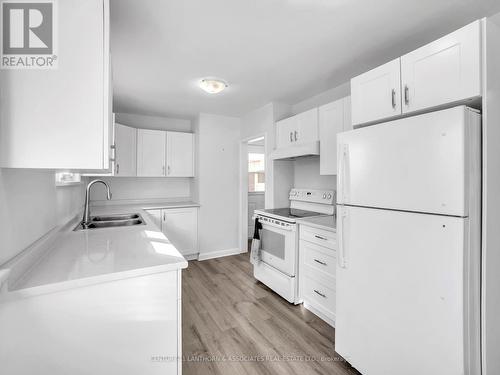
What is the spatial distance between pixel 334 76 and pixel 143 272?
8.25 feet

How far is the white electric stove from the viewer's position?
2.50 m

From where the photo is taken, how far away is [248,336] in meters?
2.01

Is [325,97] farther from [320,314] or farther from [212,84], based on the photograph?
[320,314]

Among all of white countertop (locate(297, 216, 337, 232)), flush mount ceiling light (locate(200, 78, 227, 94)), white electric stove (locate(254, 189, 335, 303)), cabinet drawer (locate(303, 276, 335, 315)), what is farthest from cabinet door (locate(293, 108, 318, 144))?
cabinet drawer (locate(303, 276, 335, 315))

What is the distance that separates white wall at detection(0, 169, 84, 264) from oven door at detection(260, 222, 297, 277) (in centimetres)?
202

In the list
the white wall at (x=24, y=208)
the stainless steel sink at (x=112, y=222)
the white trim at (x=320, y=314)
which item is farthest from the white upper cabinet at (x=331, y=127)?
the white wall at (x=24, y=208)

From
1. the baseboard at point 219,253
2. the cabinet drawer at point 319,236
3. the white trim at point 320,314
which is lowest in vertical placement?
the white trim at point 320,314

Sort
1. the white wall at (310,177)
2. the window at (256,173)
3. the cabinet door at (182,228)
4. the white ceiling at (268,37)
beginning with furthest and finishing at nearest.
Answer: the window at (256,173)
the cabinet door at (182,228)
the white wall at (310,177)
the white ceiling at (268,37)

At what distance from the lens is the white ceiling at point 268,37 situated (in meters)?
1.50

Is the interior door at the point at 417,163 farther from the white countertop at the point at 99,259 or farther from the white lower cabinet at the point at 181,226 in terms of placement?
the white lower cabinet at the point at 181,226

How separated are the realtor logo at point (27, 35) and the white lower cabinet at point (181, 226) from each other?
2.87m

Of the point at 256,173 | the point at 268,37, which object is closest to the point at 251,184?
the point at 256,173

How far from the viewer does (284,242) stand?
102 inches

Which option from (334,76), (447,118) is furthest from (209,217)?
(447,118)
